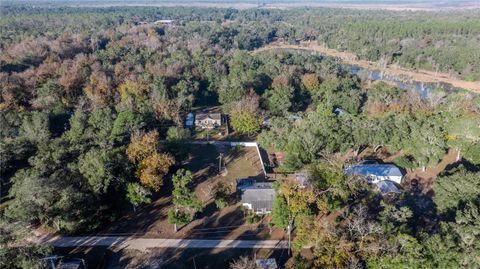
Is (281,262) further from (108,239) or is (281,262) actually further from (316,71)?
(316,71)

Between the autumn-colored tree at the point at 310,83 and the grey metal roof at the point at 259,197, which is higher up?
the autumn-colored tree at the point at 310,83

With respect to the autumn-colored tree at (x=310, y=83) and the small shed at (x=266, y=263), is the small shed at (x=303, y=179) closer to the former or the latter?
the small shed at (x=266, y=263)

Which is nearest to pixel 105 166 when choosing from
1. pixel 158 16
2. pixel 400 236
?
pixel 400 236

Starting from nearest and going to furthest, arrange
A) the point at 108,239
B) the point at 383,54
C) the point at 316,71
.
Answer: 1. the point at 108,239
2. the point at 316,71
3. the point at 383,54

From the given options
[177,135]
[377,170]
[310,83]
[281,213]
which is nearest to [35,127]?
[177,135]

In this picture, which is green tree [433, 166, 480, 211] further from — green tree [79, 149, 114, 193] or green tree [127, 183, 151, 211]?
green tree [79, 149, 114, 193]

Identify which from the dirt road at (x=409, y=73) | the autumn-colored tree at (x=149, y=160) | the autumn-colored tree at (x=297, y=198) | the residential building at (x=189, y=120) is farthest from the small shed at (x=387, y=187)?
the dirt road at (x=409, y=73)

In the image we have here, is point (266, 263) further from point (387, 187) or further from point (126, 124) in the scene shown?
point (126, 124)
